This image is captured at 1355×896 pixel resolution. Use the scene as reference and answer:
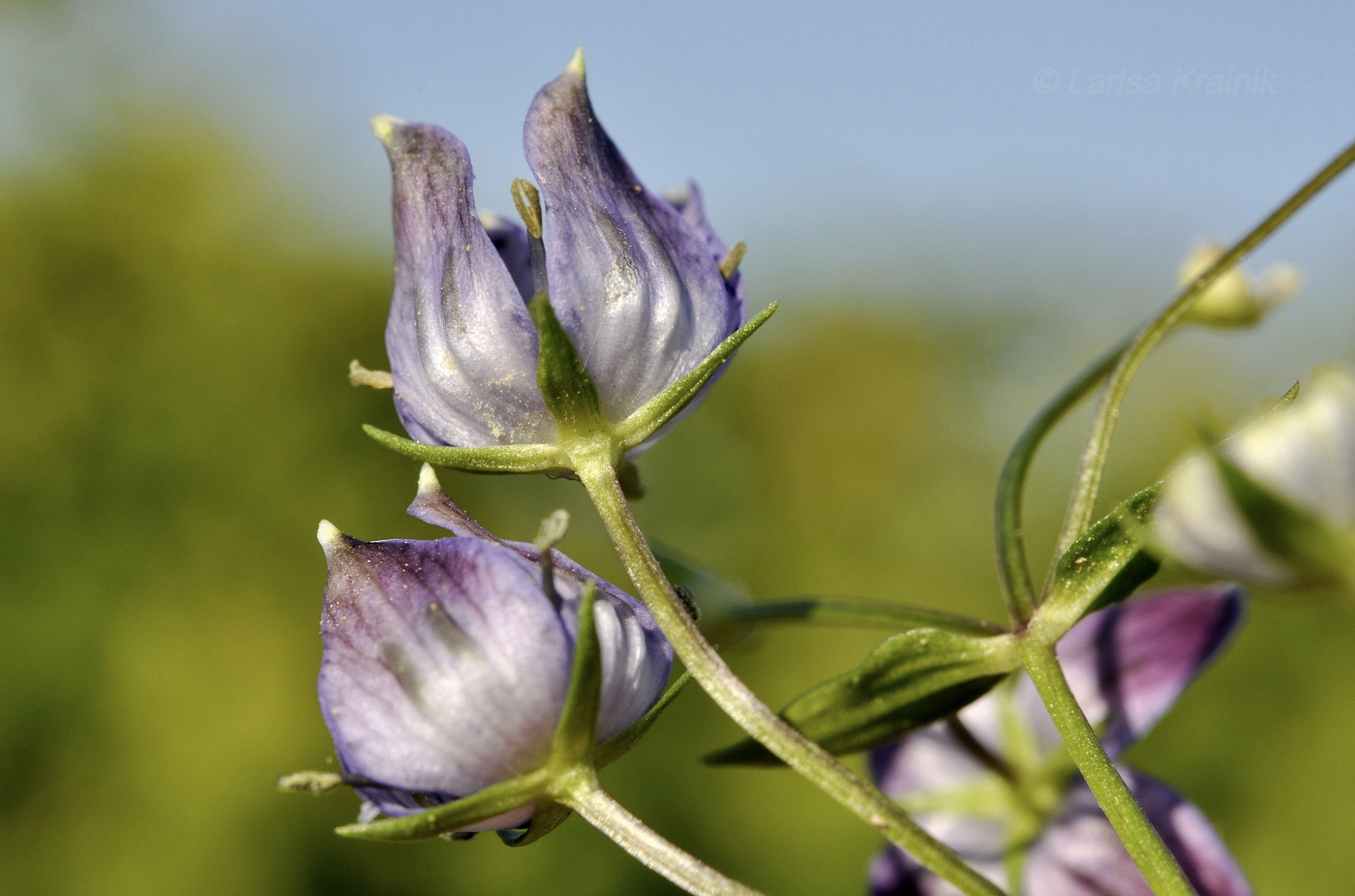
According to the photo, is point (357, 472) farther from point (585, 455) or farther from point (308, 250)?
point (585, 455)

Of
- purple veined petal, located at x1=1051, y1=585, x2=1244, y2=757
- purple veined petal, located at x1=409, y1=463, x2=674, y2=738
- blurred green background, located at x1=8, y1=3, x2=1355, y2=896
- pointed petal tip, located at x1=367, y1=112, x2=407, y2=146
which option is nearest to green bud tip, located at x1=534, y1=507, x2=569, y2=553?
purple veined petal, located at x1=409, y1=463, x2=674, y2=738

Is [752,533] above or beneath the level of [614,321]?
beneath

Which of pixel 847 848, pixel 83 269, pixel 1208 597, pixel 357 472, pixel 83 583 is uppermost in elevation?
pixel 1208 597

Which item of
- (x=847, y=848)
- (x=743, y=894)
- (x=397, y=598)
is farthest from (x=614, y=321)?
(x=847, y=848)

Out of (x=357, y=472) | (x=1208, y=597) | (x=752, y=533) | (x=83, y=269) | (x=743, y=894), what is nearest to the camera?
(x=743, y=894)

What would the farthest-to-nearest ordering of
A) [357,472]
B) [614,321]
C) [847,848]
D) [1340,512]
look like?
1. [357,472]
2. [847,848]
3. [614,321]
4. [1340,512]

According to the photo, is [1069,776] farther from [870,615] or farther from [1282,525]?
[1282,525]

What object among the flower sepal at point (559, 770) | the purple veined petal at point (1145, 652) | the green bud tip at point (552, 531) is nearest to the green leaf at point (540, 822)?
the flower sepal at point (559, 770)

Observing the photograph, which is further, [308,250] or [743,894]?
[308,250]
